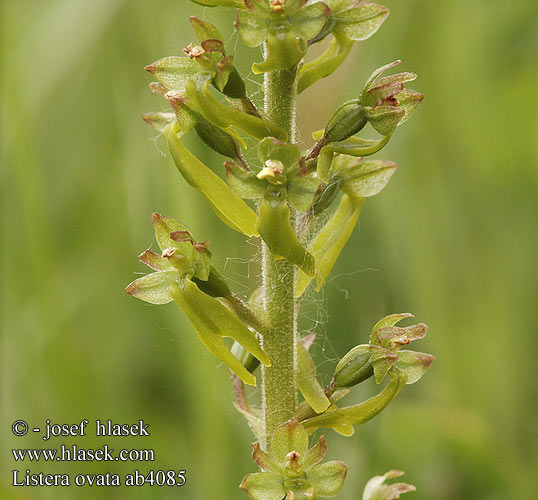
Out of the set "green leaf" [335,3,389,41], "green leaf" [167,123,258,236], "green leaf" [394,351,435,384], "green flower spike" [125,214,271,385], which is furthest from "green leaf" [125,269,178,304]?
"green leaf" [335,3,389,41]

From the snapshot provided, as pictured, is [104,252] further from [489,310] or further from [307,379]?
[307,379]

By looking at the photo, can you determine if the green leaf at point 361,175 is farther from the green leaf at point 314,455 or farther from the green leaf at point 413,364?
the green leaf at point 314,455

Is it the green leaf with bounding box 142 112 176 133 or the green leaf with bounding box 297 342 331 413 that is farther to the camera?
the green leaf with bounding box 142 112 176 133

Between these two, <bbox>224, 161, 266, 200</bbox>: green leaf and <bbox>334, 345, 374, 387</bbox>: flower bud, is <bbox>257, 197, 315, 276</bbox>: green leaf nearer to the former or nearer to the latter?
<bbox>224, 161, 266, 200</bbox>: green leaf

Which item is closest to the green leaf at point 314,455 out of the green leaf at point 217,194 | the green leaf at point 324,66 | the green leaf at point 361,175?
the green leaf at point 217,194

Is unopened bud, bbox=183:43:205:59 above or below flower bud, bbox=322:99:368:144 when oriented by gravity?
above

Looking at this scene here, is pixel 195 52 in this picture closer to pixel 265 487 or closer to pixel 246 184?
pixel 246 184

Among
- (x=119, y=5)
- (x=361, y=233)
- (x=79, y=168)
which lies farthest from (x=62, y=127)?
(x=361, y=233)

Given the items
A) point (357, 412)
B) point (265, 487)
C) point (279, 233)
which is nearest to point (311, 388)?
point (357, 412)
